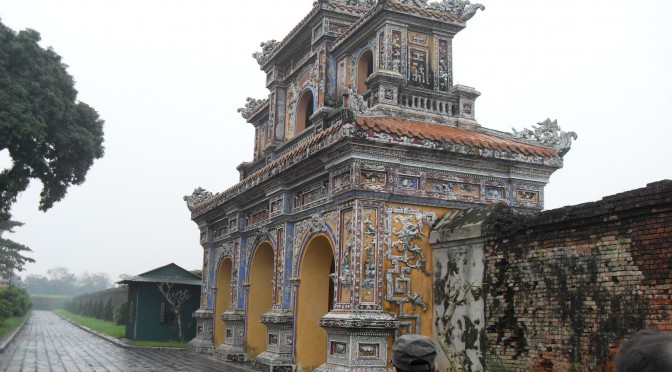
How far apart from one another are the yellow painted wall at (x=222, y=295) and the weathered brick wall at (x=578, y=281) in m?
12.0

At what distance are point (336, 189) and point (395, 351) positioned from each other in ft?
32.1

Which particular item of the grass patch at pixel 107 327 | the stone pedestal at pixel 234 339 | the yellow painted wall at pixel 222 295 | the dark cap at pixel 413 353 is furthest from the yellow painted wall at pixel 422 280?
the grass patch at pixel 107 327

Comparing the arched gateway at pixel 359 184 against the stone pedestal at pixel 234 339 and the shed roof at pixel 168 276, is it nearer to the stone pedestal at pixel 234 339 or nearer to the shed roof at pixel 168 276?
the stone pedestal at pixel 234 339

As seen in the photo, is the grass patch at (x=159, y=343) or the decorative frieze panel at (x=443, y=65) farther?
the grass patch at (x=159, y=343)

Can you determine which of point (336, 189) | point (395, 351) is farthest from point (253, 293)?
point (395, 351)

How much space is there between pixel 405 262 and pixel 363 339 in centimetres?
153

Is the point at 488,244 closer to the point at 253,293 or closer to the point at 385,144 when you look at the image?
the point at 385,144

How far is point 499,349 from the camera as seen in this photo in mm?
10023

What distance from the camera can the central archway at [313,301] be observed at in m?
13.9

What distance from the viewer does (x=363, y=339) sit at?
11383 millimetres

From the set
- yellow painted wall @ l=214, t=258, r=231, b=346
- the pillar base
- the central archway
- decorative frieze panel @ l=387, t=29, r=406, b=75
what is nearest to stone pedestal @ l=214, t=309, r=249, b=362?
the pillar base

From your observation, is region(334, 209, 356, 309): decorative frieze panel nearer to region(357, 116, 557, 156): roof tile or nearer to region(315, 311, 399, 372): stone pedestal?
region(315, 311, 399, 372): stone pedestal

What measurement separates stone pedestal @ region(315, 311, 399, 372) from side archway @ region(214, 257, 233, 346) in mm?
9597

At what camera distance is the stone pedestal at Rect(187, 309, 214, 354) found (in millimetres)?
20906
